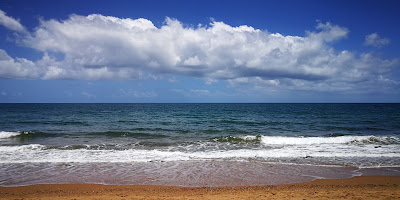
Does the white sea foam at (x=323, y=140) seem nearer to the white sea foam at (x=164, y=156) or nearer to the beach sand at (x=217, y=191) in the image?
the white sea foam at (x=164, y=156)

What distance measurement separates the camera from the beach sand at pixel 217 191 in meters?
7.00

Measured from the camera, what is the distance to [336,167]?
10.7m

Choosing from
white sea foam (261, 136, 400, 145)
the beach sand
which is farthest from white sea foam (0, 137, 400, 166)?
white sea foam (261, 136, 400, 145)

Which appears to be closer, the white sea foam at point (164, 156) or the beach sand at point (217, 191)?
the beach sand at point (217, 191)

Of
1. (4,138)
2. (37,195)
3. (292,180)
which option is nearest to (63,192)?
(37,195)

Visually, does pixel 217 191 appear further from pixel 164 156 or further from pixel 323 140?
pixel 323 140

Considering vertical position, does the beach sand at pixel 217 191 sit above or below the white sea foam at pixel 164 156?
above

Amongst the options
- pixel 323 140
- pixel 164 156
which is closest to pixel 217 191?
pixel 164 156

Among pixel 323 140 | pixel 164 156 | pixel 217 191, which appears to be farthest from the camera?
pixel 323 140

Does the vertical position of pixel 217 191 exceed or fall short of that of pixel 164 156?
it exceeds it

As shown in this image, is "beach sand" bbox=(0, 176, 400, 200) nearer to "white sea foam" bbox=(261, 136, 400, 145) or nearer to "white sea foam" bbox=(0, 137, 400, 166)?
"white sea foam" bbox=(0, 137, 400, 166)

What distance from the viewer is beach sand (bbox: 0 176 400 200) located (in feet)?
23.0

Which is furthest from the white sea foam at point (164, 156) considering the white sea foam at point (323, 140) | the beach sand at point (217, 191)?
the white sea foam at point (323, 140)

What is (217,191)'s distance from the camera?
24.8 feet
